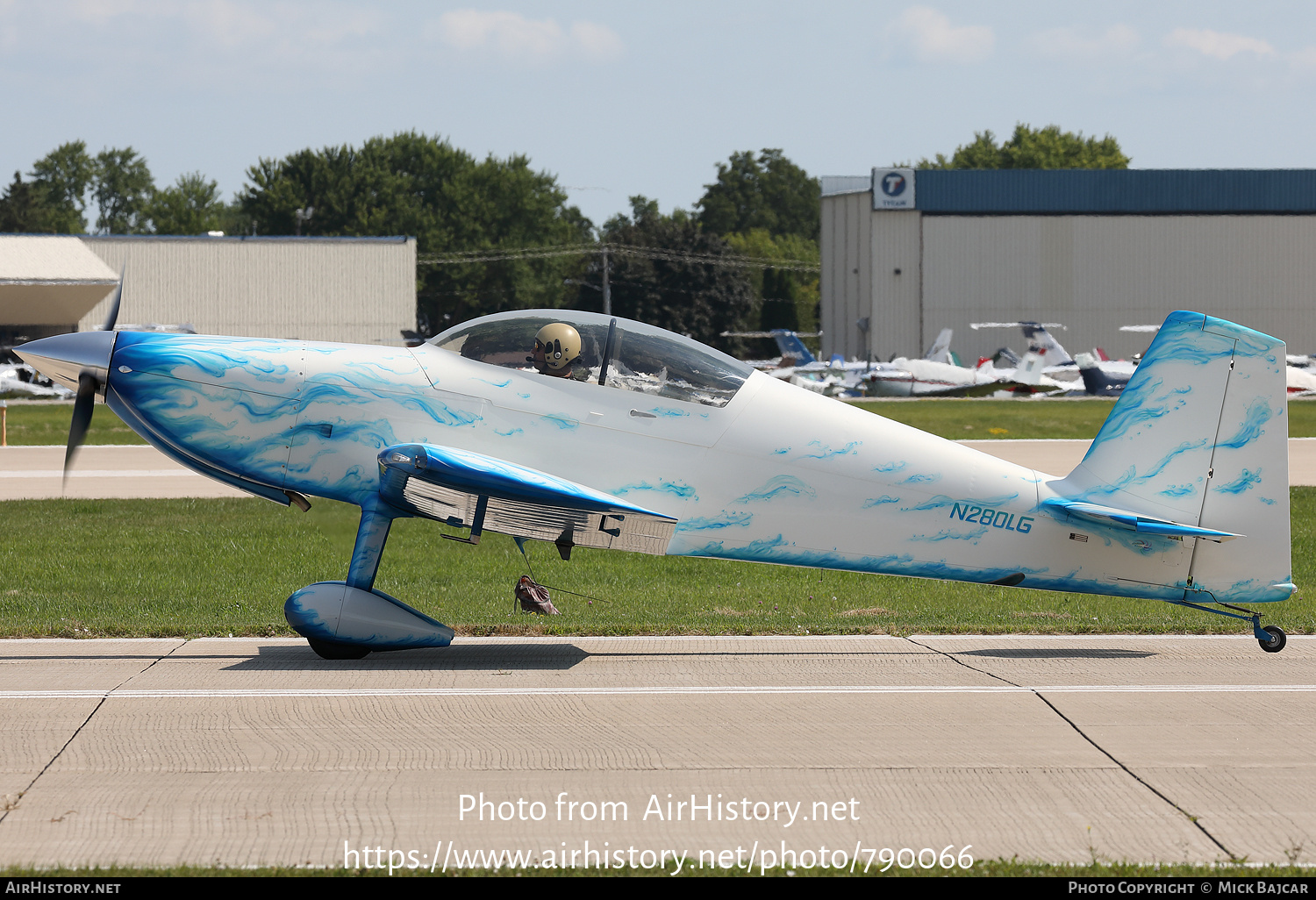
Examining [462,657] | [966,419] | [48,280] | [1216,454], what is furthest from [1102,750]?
[48,280]

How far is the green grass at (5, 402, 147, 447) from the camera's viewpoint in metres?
32.3

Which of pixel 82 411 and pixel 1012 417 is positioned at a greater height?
pixel 82 411

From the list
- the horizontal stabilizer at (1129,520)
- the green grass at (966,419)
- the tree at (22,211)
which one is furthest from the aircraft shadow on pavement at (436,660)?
the tree at (22,211)

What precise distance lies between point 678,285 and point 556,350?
93.0m

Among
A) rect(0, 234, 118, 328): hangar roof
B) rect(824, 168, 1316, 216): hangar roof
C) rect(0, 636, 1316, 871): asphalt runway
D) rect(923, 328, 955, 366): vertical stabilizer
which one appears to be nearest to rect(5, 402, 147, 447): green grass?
rect(0, 234, 118, 328): hangar roof

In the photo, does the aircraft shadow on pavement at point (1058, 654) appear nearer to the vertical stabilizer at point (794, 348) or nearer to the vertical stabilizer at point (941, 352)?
the vertical stabilizer at point (941, 352)

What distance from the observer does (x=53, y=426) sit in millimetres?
36594

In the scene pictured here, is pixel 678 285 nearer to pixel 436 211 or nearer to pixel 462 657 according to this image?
pixel 436 211

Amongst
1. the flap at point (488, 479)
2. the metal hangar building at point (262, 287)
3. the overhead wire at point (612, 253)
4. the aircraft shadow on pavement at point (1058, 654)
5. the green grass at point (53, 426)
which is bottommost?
the green grass at point (53, 426)

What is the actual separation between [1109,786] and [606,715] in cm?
269

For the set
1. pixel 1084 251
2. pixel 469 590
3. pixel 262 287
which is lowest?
pixel 469 590

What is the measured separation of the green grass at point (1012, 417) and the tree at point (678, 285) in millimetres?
46803

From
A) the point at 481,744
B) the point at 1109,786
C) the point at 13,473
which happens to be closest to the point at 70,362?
the point at 481,744

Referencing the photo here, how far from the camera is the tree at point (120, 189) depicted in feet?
507
